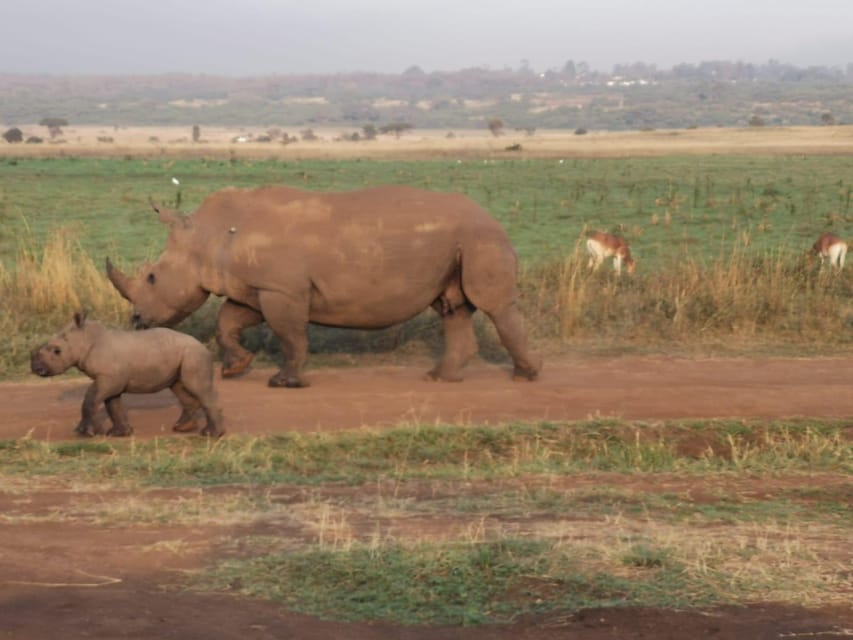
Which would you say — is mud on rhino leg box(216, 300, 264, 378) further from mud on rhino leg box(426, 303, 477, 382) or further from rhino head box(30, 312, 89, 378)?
rhino head box(30, 312, 89, 378)

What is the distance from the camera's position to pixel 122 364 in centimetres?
914

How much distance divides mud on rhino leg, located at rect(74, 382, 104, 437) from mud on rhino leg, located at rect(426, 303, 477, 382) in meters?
3.23

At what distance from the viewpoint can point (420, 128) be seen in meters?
137

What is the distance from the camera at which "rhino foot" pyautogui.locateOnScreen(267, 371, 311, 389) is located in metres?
11.3

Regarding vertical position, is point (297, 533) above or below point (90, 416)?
above

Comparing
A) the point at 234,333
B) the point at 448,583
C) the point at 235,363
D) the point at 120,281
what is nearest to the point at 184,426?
the point at 235,363

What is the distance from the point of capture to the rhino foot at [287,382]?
1130 centimetres

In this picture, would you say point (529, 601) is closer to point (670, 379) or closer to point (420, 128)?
point (670, 379)

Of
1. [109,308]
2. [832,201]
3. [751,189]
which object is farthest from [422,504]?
[751,189]

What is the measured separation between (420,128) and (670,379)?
415 ft

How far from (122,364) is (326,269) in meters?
2.56

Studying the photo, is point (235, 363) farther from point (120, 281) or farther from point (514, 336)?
point (514, 336)

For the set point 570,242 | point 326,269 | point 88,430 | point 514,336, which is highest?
point 326,269

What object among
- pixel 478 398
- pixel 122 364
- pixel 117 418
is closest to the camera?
pixel 122 364
